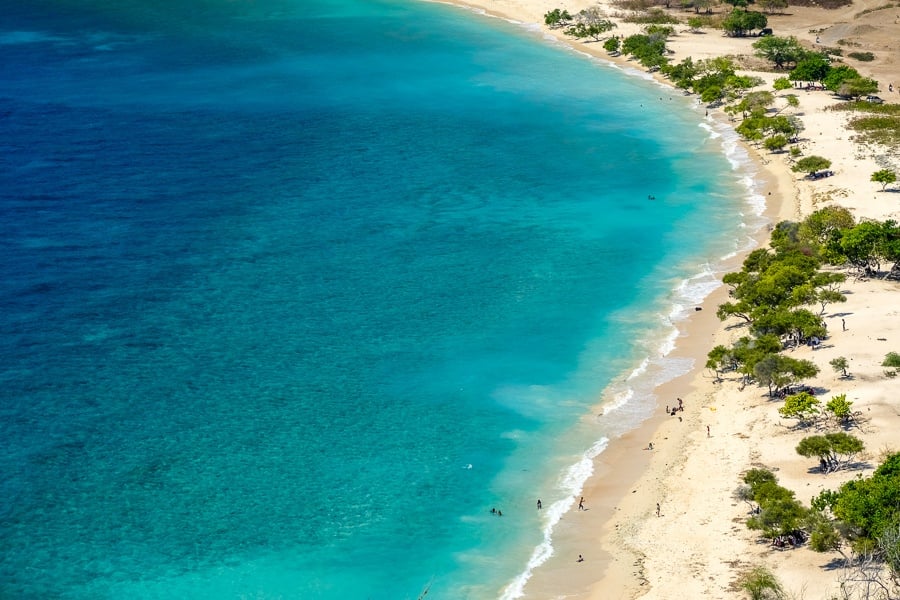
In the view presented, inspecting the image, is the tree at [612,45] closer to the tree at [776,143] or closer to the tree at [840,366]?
the tree at [776,143]

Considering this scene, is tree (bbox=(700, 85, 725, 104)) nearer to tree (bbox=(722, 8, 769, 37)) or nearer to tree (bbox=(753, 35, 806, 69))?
tree (bbox=(753, 35, 806, 69))

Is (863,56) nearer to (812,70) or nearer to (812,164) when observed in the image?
(812,70)

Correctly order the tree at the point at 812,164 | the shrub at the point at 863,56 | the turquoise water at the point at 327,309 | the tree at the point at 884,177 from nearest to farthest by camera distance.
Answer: the turquoise water at the point at 327,309
the tree at the point at 884,177
the tree at the point at 812,164
the shrub at the point at 863,56

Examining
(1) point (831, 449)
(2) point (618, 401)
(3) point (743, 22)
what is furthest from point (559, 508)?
(3) point (743, 22)

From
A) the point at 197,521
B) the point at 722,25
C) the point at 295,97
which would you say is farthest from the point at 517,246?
the point at 722,25

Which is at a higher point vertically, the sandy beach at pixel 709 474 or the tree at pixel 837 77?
the tree at pixel 837 77

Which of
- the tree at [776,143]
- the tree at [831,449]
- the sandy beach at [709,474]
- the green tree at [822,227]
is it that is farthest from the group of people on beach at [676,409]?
the tree at [776,143]
